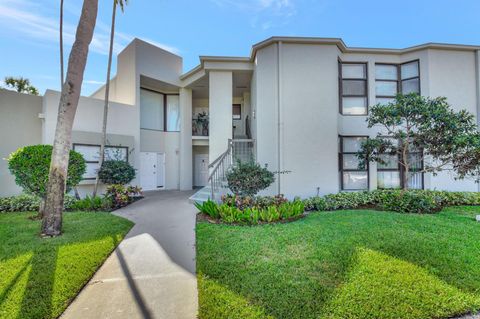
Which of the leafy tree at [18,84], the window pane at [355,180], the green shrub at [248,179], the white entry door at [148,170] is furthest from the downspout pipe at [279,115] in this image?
the leafy tree at [18,84]

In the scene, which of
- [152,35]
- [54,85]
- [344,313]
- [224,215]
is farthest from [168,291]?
[152,35]

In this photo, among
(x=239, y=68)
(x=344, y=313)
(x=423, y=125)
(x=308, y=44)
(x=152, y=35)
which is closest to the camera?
(x=344, y=313)

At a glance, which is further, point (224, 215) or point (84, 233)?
point (224, 215)

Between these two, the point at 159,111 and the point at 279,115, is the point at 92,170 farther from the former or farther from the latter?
the point at 279,115

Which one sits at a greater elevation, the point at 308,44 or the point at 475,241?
the point at 308,44

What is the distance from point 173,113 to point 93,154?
5.11 metres

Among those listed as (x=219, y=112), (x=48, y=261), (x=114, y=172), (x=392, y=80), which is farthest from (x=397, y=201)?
(x=114, y=172)

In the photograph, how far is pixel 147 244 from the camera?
5.10 meters

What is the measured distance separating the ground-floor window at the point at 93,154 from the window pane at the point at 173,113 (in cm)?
350

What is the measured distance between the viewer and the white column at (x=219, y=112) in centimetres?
1099

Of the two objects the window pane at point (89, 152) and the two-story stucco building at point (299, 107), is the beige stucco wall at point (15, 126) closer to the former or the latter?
the two-story stucco building at point (299, 107)

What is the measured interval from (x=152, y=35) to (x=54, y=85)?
5.33m

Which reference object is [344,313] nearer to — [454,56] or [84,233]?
[84,233]

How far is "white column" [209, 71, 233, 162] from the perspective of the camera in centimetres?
1099
